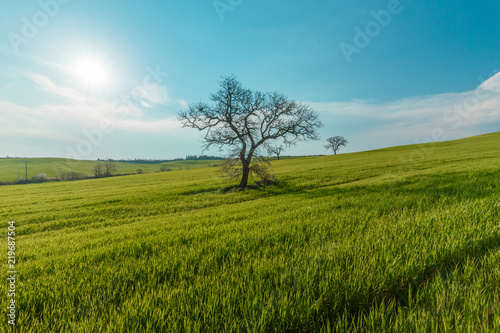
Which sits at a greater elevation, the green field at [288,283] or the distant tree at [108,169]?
the distant tree at [108,169]

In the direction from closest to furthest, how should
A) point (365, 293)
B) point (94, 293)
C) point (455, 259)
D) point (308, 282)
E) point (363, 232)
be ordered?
point (365, 293) < point (308, 282) < point (94, 293) < point (455, 259) < point (363, 232)

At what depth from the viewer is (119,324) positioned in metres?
1.80

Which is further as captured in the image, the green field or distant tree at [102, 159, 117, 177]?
distant tree at [102, 159, 117, 177]

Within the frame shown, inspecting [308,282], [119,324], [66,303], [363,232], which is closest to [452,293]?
[308,282]

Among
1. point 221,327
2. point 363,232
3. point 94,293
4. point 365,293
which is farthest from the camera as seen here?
point 363,232

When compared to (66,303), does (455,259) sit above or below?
above

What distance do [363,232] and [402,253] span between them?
1.19m

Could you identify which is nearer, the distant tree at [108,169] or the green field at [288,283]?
the green field at [288,283]

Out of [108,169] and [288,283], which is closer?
[288,283]

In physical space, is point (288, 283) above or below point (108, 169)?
below

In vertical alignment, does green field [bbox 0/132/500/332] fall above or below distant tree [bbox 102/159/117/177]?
below

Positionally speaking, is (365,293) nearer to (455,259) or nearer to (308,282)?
(308,282)

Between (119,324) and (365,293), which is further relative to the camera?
(365,293)

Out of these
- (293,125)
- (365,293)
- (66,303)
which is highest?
(293,125)
